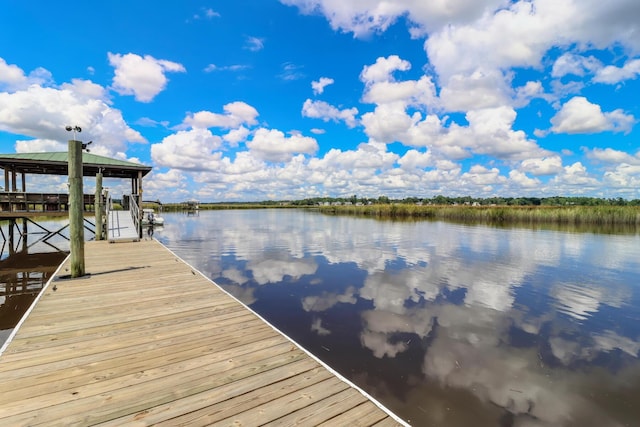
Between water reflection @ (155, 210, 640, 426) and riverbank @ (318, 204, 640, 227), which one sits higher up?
riverbank @ (318, 204, 640, 227)

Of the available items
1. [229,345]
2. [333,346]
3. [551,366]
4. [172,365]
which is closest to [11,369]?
[172,365]

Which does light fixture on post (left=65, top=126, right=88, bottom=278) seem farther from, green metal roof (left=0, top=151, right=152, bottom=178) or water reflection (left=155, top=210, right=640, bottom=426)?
green metal roof (left=0, top=151, right=152, bottom=178)

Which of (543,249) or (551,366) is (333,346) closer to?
(551,366)

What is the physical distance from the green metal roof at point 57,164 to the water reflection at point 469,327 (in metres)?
11.7

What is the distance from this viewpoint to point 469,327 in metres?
6.73

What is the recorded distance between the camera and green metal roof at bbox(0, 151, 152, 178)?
1817 centimetres

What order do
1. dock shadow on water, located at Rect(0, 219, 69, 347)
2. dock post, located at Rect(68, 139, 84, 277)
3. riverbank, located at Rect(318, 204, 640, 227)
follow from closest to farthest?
dock shadow on water, located at Rect(0, 219, 69, 347) < dock post, located at Rect(68, 139, 84, 277) < riverbank, located at Rect(318, 204, 640, 227)

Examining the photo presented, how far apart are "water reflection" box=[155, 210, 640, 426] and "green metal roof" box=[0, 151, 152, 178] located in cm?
1166

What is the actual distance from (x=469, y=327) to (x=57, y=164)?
79.6ft

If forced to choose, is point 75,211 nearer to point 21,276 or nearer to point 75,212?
point 75,212

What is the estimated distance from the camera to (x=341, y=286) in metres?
9.81

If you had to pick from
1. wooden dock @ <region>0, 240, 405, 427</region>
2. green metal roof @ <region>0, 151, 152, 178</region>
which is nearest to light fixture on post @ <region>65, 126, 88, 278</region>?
wooden dock @ <region>0, 240, 405, 427</region>

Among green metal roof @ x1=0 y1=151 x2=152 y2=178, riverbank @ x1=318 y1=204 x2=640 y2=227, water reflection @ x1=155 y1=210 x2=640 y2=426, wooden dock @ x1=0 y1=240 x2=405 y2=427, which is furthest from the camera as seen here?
riverbank @ x1=318 y1=204 x2=640 y2=227

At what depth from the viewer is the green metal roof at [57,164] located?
1817cm
